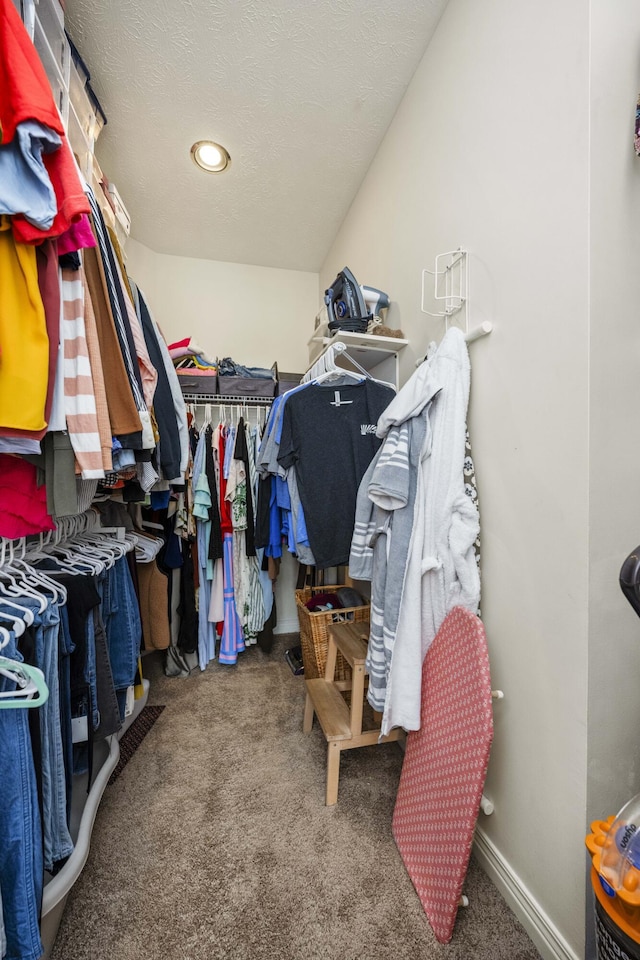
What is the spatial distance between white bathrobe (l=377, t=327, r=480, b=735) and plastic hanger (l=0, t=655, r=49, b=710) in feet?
3.04

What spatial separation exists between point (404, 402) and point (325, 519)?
662 mm

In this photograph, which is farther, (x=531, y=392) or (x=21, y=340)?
(x=531, y=392)

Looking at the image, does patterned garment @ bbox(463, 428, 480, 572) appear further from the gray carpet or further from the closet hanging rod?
the closet hanging rod

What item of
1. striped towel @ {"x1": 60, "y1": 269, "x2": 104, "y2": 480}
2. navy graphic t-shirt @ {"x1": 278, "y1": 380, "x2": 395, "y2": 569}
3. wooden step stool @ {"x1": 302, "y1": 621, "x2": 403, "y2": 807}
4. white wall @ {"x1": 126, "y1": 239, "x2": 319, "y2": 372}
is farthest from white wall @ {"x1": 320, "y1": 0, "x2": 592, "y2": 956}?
white wall @ {"x1": 126, "y1": 239, "x2": 319, "y2": 372}

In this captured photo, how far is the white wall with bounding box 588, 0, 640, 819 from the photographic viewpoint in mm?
879

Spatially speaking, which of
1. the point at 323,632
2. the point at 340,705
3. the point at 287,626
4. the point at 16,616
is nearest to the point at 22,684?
the point at 16,616

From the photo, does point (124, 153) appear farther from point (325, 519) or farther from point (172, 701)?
point (172, 701)

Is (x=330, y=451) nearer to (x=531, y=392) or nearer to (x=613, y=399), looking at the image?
(x=531, y=392)

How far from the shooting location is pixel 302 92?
172 cm

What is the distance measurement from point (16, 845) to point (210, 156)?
2.75 m

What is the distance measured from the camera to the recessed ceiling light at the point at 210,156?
201 cm

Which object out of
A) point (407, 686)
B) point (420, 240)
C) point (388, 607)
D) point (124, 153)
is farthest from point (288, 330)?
point (407, 686)

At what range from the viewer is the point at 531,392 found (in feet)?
3.44

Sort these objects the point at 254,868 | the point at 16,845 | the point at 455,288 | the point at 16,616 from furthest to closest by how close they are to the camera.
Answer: the point at 455,288
the point at 254,868
the point at 16,616
the point at 16,845
